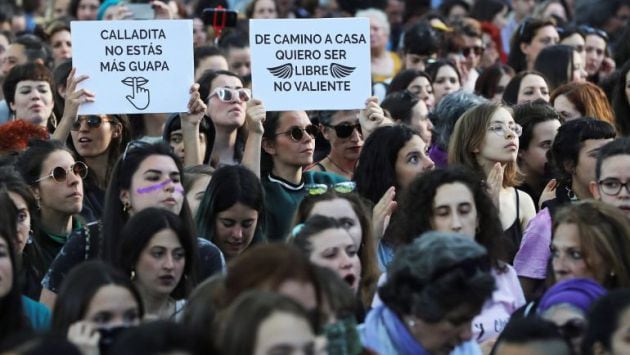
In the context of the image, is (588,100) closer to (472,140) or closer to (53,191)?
(472,140)

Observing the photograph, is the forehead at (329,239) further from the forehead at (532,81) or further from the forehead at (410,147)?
the forehead at (532,81)

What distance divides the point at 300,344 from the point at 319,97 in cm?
426

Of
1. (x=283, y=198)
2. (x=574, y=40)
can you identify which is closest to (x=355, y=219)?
(x=283, y=198)

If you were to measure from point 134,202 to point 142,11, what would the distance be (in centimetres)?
513

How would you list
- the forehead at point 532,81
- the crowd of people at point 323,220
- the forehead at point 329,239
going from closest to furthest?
the crowd of people at point 323,220 < the forehead at point 329,239 < the forehead at point 532,81

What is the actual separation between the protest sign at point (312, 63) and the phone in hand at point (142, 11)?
3362 mm

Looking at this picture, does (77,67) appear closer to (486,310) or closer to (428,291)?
(486,310)

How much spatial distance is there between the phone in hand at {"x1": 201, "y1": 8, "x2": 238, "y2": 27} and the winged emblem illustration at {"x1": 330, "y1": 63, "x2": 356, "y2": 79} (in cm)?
241

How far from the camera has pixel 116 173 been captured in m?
8.33

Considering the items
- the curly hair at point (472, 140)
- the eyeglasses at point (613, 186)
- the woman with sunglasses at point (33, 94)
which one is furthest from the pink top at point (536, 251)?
the woman with sunglasses at point (33, 94)

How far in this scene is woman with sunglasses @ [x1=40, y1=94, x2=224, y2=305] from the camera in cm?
779

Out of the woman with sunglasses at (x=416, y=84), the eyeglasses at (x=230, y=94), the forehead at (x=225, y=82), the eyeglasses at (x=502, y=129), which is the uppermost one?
the woman with sunglasses at (x=416, y=84)

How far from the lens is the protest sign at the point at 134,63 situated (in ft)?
31.5

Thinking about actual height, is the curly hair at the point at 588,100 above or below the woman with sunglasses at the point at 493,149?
above
